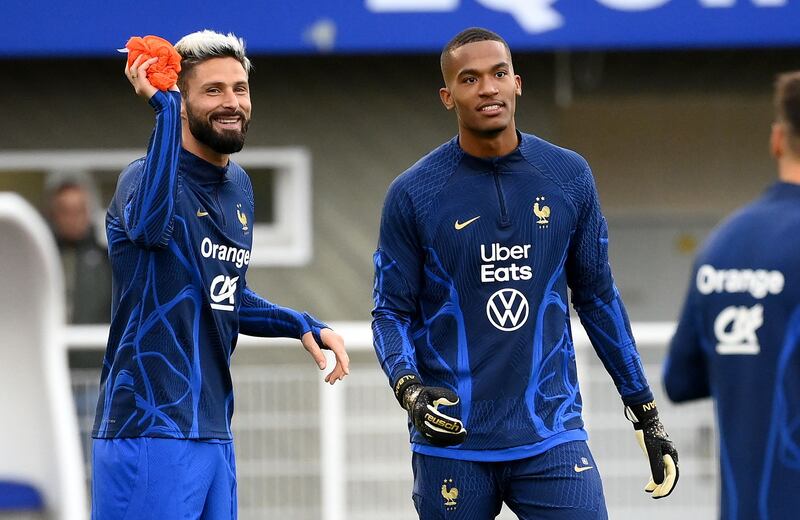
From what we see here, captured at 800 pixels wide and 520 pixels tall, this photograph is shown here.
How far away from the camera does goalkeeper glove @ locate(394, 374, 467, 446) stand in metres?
4.75

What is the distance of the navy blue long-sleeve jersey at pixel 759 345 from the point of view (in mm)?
3898

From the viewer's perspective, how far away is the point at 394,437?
26.5ft

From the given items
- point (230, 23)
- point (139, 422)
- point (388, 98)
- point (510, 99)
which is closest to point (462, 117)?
point (510, 99)

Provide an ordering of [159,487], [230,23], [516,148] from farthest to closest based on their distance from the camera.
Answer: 1. [230,23]
2. [516,148]
3. [159,487]

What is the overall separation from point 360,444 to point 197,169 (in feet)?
10.9

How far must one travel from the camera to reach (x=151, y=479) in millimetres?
4805

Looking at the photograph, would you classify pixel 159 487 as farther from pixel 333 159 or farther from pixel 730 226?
pixel 333 159

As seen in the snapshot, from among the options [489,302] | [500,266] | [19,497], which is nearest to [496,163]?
[500,266]

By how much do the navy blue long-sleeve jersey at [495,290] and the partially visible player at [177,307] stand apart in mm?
344

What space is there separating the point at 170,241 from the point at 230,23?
453 cm

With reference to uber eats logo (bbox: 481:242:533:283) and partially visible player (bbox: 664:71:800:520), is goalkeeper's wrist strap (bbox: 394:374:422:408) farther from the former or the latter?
partially visible player (bbox: 664:71:800:520)

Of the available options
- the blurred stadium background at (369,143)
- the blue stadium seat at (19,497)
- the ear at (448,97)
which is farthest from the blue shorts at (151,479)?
the blurred stadium background at (369,143)

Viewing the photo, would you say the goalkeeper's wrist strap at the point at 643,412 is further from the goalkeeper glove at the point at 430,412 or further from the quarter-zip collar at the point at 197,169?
the quarter-zip collar at the point at 197,169

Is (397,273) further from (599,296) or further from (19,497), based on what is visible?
(19,497)
